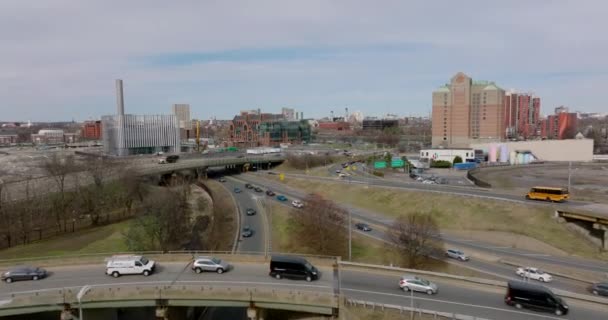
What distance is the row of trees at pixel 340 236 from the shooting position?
36.2 m

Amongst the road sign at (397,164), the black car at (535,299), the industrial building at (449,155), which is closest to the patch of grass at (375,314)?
the black car at (535,299)

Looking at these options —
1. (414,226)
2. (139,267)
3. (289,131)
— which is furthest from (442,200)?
(289,131)

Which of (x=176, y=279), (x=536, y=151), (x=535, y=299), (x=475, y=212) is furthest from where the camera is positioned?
(x=536, y=151)

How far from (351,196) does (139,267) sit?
43678mm

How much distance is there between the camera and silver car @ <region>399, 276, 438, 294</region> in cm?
2255

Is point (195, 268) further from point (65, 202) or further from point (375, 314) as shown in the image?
point (65, 202)

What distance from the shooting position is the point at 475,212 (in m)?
49.9

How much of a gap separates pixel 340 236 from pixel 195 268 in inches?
726

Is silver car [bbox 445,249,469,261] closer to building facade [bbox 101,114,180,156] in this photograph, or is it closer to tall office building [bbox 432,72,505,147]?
tall office building [bbox 432,72,505,147]

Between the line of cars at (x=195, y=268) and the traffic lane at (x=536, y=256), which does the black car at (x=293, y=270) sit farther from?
the traffic lane at (x=536, y=256)

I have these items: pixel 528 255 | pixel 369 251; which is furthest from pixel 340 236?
pixel 528 255

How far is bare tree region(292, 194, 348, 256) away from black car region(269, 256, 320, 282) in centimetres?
1404

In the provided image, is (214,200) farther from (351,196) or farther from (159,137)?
(159,137)

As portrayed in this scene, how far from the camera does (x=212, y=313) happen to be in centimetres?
3033
